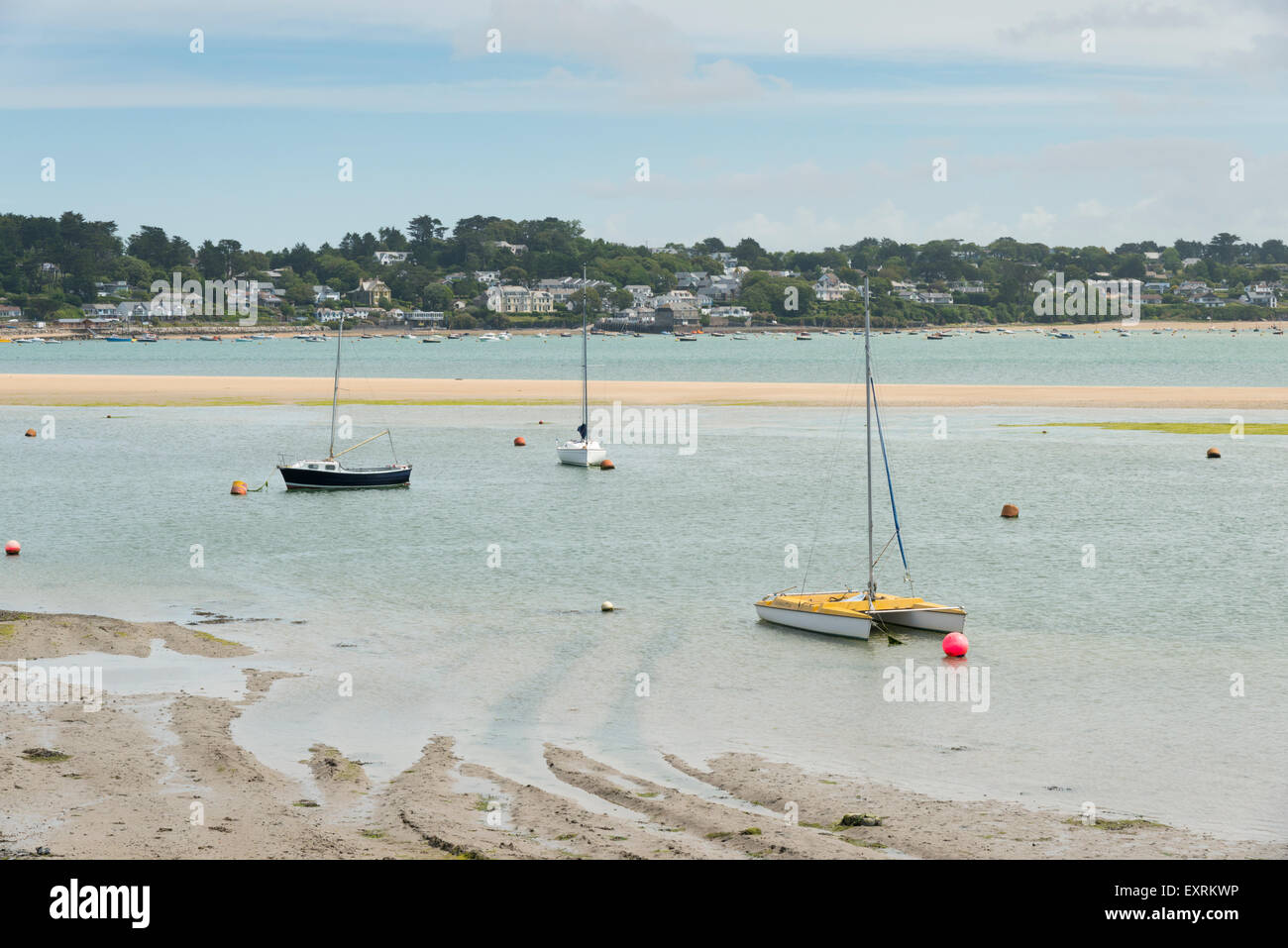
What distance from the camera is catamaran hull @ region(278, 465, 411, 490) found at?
52.5 meters

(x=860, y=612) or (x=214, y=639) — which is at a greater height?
(x=860, y=612)

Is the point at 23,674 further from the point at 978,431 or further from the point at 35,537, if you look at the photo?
the point at 978,431

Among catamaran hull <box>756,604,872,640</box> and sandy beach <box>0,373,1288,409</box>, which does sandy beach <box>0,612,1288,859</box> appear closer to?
catamaran hull <box>756,604,872,640</box>

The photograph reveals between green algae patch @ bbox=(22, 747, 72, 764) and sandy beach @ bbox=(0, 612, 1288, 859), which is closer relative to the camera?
sandy beach @ bbox=(0, 612, 1288, 859)

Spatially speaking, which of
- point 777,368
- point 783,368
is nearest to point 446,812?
point 783,368

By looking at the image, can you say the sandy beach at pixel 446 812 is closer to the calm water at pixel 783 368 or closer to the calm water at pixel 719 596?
the calm water at pixel 719 596

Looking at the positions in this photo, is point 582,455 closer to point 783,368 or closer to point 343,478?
point 343,478

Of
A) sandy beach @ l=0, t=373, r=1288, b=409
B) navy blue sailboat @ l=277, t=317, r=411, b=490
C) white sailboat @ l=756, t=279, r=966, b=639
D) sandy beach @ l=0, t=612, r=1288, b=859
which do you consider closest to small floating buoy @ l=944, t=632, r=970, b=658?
white sailboat @ l=756, t=279, r=966, b=639

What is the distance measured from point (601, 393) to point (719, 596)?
76.6m

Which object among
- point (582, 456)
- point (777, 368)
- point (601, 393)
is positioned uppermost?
point (777, 368)

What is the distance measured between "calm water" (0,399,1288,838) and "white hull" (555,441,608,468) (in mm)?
1864

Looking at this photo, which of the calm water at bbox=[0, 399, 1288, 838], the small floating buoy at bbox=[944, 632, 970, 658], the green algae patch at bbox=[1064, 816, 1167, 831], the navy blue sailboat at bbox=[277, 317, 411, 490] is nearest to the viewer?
the green algae patch at bbox=[1064, 816, 1167, 831]

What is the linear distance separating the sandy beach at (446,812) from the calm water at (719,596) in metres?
0.79

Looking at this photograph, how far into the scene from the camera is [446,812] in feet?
51.0
